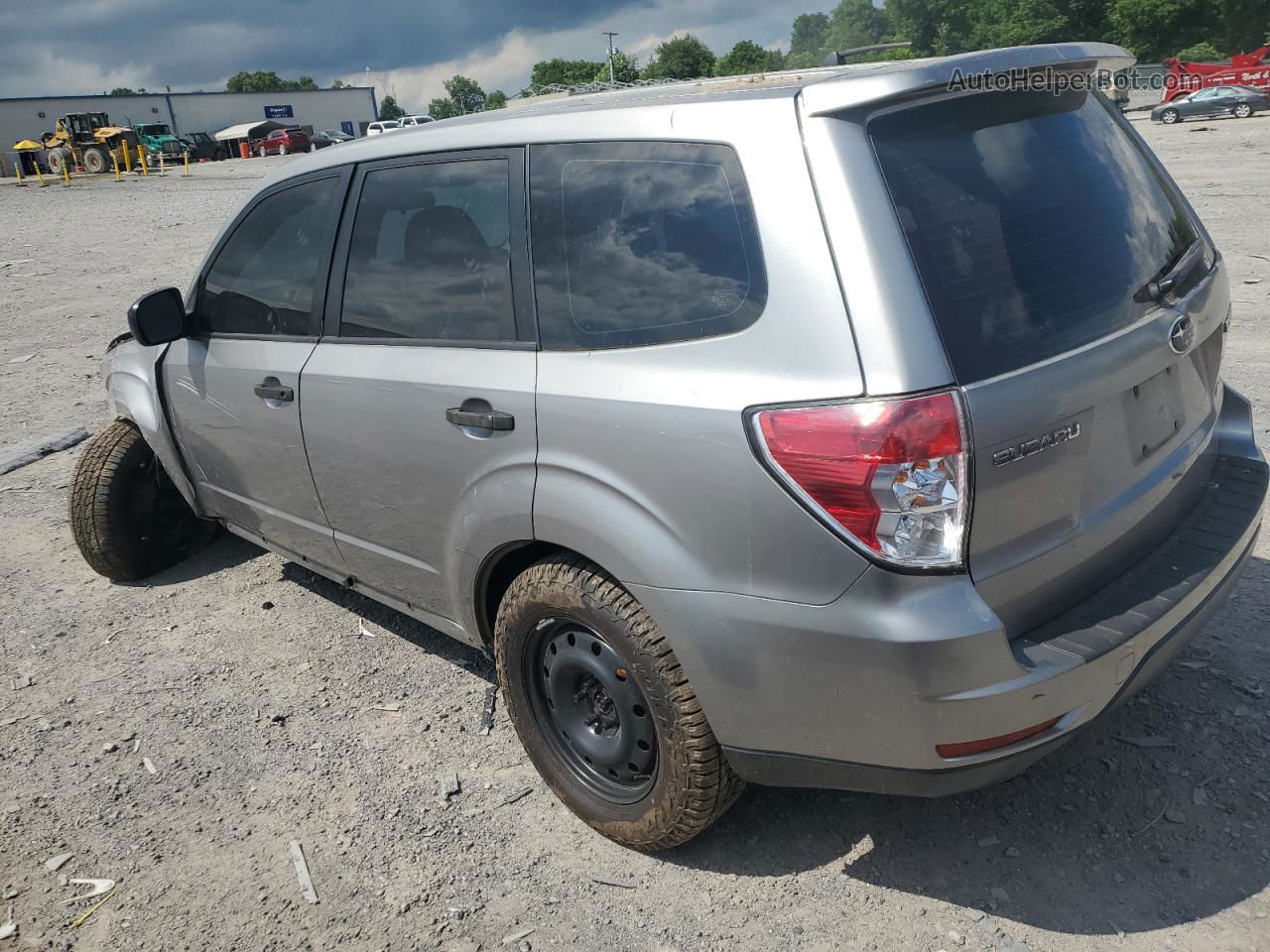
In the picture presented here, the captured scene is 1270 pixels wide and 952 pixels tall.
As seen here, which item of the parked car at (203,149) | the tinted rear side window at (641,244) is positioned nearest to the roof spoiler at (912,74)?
the tinted rear side window at (641,244)

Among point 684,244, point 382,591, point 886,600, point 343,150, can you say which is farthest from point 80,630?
point 886,600

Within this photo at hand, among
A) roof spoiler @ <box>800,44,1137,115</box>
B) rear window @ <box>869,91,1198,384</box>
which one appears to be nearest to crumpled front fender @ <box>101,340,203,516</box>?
roof spoiler @ <box>800,44,1137,115</box>

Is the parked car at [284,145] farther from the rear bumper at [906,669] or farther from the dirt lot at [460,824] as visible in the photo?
the rear bumper at [906,669]

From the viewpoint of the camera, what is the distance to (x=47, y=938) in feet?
8.80

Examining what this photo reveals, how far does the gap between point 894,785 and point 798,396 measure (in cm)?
91

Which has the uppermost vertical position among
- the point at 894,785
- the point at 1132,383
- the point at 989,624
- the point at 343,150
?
the point at 343,150

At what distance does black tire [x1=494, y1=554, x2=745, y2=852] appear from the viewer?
2461 mm

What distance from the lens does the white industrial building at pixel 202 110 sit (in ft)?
221

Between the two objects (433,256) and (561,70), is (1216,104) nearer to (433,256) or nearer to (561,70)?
(433,256)

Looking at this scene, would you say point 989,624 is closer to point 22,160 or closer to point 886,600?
point 886,600

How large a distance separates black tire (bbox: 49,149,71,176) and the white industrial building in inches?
1065

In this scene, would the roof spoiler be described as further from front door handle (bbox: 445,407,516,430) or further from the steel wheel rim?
the steel wheel rim

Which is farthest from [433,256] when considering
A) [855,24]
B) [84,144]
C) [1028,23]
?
[855,24]

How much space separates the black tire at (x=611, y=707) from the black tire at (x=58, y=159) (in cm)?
4531
